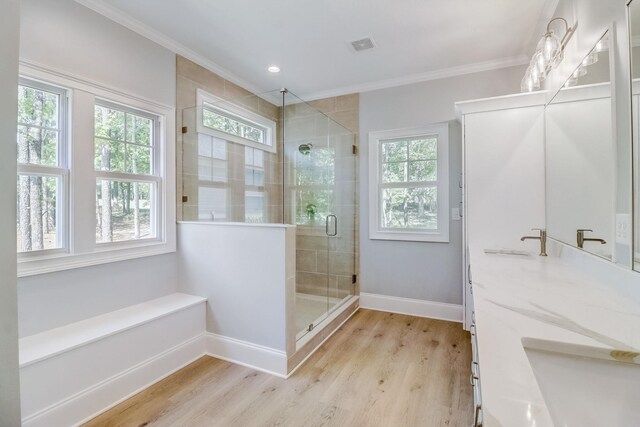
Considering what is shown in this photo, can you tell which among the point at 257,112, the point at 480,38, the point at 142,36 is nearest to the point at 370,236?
the point at 257,112

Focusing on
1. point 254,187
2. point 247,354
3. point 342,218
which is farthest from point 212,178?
point 247,354

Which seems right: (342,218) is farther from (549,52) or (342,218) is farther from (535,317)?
(535,317)

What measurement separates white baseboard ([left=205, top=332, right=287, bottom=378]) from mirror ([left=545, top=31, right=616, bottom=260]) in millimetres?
1966

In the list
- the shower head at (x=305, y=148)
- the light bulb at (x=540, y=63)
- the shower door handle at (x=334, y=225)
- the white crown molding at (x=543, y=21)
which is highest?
the white crown molding at (x=543, y=21)

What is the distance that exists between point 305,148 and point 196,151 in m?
1.13

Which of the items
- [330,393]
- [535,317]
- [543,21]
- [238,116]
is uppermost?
[543,21]

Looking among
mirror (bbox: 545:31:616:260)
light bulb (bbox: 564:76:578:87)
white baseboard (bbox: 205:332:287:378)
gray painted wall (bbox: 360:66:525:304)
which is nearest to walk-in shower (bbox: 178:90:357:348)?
gray painted wall (bbox: 360:66:525:304)

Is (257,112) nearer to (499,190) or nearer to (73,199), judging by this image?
(73,199)

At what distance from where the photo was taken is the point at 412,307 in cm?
334

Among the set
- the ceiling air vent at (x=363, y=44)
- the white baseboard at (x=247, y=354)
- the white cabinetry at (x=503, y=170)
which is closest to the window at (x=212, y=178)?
the white baseboard at (x=247, y=354)

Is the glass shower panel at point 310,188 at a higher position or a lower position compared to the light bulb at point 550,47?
lower

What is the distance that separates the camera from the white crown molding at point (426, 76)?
287 centimetres

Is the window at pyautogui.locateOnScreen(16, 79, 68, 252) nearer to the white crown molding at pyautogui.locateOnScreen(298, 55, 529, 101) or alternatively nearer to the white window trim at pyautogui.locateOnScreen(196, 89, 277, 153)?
the white window trim at pyautogui.locateOnScreen(196, 89, 277, 153)

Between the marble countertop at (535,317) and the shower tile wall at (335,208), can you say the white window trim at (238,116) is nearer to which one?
the shower tile wall at (335,208)
